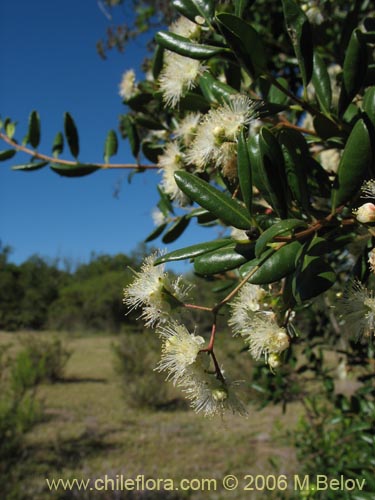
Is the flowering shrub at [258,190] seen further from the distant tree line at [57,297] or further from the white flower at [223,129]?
the distant tree line at [57,297]

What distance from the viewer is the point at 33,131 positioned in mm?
1107

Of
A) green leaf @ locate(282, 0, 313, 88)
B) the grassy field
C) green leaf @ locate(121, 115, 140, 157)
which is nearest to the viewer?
green leaf @ locate(282, 0, 313, 88)

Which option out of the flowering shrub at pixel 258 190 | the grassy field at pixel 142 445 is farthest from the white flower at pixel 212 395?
the grassy field at pixel 142 445

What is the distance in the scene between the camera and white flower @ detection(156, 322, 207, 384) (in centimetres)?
64

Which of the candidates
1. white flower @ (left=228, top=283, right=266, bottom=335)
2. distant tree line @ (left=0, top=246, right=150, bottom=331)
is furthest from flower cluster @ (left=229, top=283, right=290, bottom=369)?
distant tree line @ (left=0, top=246, right=150, bottom=331)

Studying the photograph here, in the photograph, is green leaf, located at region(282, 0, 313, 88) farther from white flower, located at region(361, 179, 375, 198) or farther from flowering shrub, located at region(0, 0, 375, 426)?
white flower, located at region(361, 179, 375, 198)

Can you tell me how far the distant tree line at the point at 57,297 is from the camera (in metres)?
18.5

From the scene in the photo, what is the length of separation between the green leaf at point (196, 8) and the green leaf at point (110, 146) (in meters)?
0.50

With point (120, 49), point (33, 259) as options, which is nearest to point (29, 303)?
point (33, 259)

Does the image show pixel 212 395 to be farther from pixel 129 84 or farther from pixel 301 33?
pixel 129 84

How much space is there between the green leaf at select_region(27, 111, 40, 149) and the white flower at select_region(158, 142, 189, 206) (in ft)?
1.25

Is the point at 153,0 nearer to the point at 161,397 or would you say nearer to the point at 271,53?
the point at 271,53

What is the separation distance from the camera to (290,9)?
22.9 inches

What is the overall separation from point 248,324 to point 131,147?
54cm
